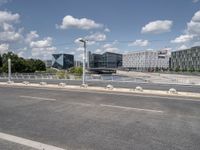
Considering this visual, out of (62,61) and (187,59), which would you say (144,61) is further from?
(62,61)

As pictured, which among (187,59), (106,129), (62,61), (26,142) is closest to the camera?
(26,142)

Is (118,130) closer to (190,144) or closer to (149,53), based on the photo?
(190,144)

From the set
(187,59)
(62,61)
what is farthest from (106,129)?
(62,61)

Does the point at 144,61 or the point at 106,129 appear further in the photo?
the point at 144,61

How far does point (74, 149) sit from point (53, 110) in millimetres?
5416

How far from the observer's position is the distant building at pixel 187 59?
5817 inches

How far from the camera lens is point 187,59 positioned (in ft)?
510

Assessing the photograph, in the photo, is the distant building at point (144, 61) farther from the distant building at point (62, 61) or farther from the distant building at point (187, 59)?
the distant building at point (62, 61)

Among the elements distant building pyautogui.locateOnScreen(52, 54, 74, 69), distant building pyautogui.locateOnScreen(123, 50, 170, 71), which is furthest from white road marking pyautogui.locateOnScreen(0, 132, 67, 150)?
distant building pyautogui.locateOnScreen(52, 54, 74, 69)

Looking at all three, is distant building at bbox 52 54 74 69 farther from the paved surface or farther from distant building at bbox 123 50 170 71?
the paved surface

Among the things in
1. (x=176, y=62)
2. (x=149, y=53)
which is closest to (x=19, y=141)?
(x=149, y=53)

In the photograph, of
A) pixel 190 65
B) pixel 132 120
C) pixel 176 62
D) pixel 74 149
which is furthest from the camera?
pixel 176 62

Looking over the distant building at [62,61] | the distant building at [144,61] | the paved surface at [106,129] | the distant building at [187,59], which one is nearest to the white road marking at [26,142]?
the paved surface at [106,129]

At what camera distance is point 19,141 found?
19.5ft
